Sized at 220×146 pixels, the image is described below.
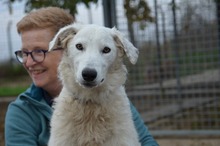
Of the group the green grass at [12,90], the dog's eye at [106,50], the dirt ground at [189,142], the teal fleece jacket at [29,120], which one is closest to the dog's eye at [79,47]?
the dog's eye at [106,50]

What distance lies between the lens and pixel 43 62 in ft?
10.7

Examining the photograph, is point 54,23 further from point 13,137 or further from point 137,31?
point 137,31

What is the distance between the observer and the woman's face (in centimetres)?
325

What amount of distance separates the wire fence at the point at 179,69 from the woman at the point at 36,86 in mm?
3171

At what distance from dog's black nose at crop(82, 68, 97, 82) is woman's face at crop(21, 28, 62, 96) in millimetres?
555

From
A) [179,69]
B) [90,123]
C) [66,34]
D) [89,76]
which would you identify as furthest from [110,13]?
[89,76]

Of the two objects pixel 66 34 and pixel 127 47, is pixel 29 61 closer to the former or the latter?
pixel 66 34

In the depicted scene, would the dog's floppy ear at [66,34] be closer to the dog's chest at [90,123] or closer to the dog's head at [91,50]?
the dog's head at [91,50]

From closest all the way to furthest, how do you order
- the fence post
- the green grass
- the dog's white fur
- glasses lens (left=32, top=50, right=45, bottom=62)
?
the dog's white fur < glasses lens (left=32, top=50, right=45, bottom=62) < the fence post < the green grass

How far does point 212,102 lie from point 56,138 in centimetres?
440

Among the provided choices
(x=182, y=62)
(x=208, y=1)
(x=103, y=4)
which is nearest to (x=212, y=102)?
(x=182, y=62)

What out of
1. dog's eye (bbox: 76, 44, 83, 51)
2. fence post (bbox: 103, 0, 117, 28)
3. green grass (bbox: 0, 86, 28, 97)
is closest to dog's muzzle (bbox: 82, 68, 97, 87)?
dog's eye (bbox: 76, 44, 83, 51)

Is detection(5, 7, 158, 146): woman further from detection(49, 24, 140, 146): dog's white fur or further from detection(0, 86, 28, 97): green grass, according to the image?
detection(0, 86, 28, 97): green grass

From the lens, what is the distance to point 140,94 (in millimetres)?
6891
